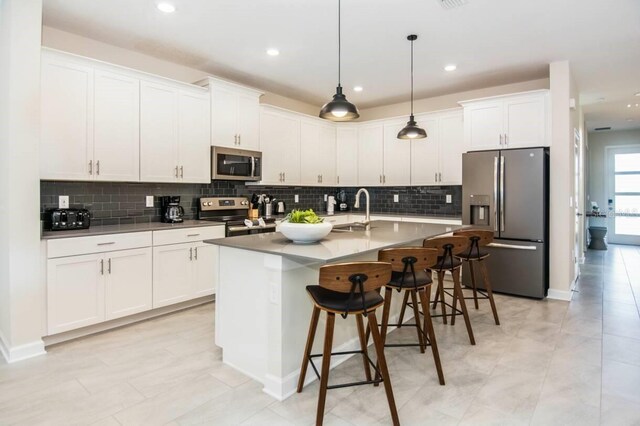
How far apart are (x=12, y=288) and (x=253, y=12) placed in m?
2.88

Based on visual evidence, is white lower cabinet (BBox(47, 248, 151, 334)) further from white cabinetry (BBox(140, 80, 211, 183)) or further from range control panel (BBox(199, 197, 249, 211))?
range control panel (BBox(199, 197, 249, 211))

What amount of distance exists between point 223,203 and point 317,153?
1.91 meters

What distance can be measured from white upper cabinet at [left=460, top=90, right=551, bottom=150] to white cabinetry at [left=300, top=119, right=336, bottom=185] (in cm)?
221

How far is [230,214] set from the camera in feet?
16.6

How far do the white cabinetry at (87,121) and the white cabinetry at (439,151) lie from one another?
3.87 m

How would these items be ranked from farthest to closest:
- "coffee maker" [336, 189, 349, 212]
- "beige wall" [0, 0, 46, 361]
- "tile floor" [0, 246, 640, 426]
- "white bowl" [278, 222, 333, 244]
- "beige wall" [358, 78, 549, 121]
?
"coffee maker" [336, 189, 349, 212] < "beige wall" [358, 78, 549, 121] < "beige wall" [0, 0, 46, 361] < "white bowl" [278, 222, 333, 244] < "tile floor" [0, 246, 640, 426]

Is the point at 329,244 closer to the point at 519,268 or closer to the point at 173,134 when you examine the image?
the point at 173,134

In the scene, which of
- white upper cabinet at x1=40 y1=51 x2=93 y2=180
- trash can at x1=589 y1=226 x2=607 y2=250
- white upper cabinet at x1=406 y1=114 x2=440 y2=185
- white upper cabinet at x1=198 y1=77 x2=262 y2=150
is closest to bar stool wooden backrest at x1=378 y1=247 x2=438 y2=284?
white upper cabinet at x1=40 y1=51 x2=93 y2=180

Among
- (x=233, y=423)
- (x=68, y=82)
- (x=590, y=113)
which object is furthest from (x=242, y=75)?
(x=590, y=113)

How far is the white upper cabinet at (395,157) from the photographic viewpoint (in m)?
5.80

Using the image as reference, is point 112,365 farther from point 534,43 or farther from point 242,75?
point 534,43

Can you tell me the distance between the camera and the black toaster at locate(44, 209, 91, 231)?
3.21 meters

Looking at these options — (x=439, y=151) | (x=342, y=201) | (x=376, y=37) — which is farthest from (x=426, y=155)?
(x=376, y=37)

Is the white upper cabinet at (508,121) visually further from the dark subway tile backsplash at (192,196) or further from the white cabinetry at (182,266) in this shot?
the white cabinetry at (182,266)
